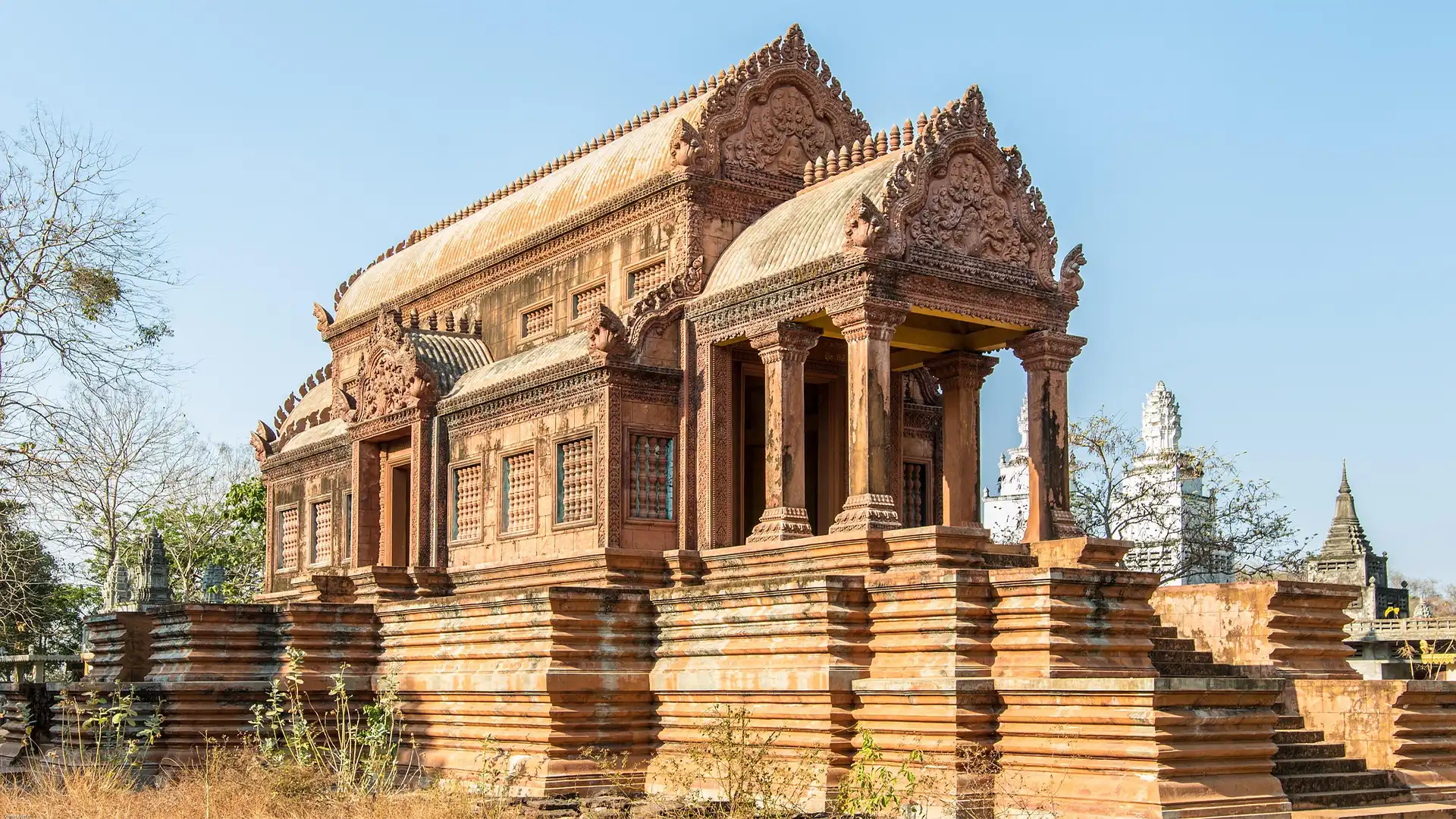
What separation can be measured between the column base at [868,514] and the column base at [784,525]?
94 cm

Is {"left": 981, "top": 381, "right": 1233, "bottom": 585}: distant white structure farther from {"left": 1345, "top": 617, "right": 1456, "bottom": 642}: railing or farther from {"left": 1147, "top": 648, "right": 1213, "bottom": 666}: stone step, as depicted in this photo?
{"left": 1147, "top": 648, "right": 1213, "bottom": 666}: stone step

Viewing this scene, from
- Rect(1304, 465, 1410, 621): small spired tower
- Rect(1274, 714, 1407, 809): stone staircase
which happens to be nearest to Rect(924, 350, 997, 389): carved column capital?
Rect(1274, 714, 1407, 809): stone staircase

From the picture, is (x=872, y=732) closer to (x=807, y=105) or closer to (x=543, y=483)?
(x=543, y=483)

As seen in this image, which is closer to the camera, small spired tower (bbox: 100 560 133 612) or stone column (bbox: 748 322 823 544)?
stone column (bbox: 748 322 823 544)

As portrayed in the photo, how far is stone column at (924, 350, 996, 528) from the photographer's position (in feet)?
72.4

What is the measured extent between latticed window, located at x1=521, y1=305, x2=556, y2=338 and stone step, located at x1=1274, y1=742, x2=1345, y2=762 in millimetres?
12621

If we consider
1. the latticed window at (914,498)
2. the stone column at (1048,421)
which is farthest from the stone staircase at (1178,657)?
the latticed window at (914,498)

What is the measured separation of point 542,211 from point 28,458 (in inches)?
362

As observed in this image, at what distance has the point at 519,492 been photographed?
23.2 meters

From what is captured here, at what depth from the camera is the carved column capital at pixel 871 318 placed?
18.8 m

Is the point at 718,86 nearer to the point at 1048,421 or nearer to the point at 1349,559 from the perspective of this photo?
the point at 1048,421

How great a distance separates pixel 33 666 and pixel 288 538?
42.0ft

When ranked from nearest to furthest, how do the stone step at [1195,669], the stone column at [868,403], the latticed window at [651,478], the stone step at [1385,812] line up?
the stone step at [1385,812]
the stone step at [1195,669]
the stone column at [868,403]
the latticed window at [651,478]

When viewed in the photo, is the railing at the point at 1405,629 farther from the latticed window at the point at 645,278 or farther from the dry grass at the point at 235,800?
the dry grass at the point at 235,800
